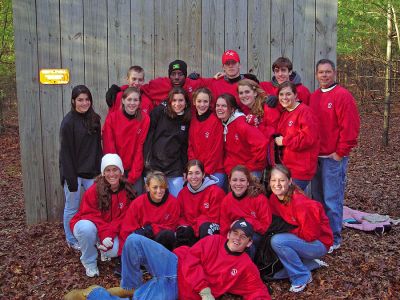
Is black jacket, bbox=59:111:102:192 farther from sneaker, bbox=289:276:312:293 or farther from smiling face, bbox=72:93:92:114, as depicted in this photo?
sneaker, bbox=289:276:312:293

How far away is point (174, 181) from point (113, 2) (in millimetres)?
2515

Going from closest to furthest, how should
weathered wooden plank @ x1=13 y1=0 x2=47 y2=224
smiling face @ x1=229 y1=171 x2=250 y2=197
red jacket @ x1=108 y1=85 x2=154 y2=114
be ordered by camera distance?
smiling face @ x1=229 y1=171 x2=250 y2=197 → red jacket @ x1=108 y1=85 x2=154 y2=114 → weathered wooden plank @ x1=13 y1=0 x2=47 y2=224

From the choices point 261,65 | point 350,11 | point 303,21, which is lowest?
point 261,65

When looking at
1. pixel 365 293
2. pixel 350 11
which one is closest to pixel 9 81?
pixel 350 11

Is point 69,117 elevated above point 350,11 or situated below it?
below

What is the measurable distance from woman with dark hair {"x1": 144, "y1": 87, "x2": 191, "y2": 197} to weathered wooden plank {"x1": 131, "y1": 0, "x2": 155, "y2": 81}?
3.39 ft

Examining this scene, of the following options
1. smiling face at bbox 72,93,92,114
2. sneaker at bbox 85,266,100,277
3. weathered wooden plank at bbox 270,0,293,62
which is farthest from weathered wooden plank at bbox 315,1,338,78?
sneaker at bbox 85,266,100,277

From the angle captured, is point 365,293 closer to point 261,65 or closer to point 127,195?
point 127,195

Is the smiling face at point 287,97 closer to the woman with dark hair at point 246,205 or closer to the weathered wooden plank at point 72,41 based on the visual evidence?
the woman with dark hair at point 246,205

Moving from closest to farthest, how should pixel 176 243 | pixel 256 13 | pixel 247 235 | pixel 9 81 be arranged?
pixel 247 235
pixel 176 243
pixel 256 13
pixel 9 81

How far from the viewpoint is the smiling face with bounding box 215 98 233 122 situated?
489 centimetres

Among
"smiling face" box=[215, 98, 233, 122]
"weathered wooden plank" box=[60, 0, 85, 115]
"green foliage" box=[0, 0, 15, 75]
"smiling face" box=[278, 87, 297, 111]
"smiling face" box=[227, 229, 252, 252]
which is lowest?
"smiling face" box=[227, 229, 252, 252]

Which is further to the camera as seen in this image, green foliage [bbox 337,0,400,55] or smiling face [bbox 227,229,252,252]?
green foliage [bbox 337,0,400,55]

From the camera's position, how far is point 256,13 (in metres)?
6.03
